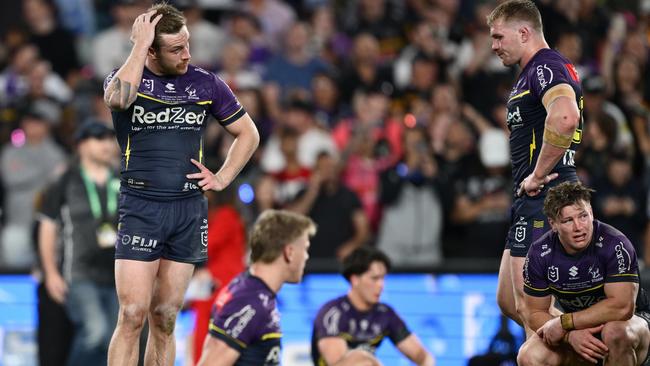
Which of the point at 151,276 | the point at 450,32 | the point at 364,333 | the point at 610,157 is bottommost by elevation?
the point at 364,333

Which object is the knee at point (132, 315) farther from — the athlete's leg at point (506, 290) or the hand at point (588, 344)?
the hand at point (588, 344)

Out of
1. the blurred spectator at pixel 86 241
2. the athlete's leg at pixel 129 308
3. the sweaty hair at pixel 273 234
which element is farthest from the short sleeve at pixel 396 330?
the blurred spectator at pixel 86 241

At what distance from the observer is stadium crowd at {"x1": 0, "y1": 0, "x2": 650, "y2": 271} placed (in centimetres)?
1312

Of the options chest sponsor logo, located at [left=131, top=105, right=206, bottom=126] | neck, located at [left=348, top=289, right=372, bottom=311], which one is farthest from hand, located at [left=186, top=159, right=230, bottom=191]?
neck, located at [left=348, top=289, right=372, bottom=311]

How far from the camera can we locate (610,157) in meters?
12.7

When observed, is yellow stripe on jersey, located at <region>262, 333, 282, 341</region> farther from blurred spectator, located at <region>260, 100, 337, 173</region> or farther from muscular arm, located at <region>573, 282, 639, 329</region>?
blurred spectator, located at <region>260, 100, 337, 173</region>

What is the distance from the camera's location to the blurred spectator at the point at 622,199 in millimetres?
12359

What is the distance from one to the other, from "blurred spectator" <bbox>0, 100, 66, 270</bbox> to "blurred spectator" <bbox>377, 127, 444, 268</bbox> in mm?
3919

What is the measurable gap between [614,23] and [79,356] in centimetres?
847

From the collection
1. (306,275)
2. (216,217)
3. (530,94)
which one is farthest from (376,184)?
(530,94)

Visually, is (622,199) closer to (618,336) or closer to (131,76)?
(618,336)

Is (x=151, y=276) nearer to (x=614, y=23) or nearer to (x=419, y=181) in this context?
(x=419, y=181)

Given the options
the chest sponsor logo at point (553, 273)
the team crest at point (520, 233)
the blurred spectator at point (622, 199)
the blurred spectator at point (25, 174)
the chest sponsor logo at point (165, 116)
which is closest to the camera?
the chest sponsor logo at point (165, 116)

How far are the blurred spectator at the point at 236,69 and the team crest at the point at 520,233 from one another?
7.53 meters
